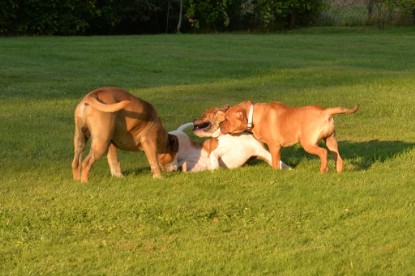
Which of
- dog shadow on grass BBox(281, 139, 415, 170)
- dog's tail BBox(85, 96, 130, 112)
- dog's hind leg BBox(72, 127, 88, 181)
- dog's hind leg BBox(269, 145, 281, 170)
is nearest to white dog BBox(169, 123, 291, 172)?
dog's hind leg BBox(269, 145, 281, 170)

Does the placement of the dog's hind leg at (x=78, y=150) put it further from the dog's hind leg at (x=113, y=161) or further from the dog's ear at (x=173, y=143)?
the dog's ear at (x=173, y=143)

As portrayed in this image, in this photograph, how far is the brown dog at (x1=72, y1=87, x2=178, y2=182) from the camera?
326 inches

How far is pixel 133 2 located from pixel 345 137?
1042 inches

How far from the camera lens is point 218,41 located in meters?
28.9

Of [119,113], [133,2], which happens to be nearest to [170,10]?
[133,2]

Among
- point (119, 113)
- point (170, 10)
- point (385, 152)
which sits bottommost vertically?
point (170, 10)

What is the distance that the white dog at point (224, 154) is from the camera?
943 centimetres

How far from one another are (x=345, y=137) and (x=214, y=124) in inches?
92.6

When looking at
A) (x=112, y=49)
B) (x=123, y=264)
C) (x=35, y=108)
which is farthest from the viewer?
(x=112, y=49)

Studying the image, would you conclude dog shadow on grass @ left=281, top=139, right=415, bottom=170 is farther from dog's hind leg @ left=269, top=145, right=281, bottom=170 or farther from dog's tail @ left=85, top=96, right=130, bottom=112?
dog's tail @ left=85, top=96, right=130, bottom=112

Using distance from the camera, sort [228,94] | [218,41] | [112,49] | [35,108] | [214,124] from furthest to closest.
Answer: [218,41], [112,49], [228,94], [35,108], [214,124]

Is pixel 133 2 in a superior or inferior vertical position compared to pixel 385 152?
inferior

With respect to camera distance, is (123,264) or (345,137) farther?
(345,137)

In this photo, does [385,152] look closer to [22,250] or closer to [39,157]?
[39,157]
